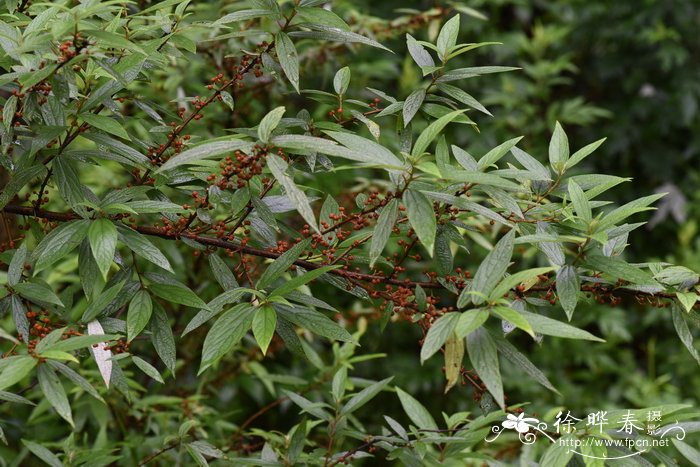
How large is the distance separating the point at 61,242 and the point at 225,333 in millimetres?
284

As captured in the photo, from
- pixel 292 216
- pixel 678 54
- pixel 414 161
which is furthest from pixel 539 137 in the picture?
pixel 414 161

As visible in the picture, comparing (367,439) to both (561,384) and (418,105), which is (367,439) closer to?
(418,105)

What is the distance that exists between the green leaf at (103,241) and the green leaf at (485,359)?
50 cm

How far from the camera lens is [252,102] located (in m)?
2.56

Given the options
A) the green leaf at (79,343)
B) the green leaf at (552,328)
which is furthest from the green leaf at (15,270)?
the green leaf at (552,328)

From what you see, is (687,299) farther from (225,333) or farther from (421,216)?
(225,333)

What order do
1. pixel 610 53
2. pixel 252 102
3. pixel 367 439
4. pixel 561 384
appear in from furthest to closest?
pixel 610 53 → pixel 561 384 → pixel 252 102 → pixel 367 439

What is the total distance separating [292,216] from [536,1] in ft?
7.69

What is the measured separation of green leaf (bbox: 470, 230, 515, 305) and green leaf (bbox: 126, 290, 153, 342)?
0.50 metres

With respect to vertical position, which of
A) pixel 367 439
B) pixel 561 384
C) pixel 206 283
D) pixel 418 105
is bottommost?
pixel 561 384

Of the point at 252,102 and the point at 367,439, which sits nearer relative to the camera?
the point at 367,439

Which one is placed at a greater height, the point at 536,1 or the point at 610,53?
the point at 536,1

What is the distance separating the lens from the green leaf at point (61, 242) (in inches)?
43.9

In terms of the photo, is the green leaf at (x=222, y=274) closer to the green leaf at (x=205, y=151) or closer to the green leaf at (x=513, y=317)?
the green leaf at (x=205, y=151)
